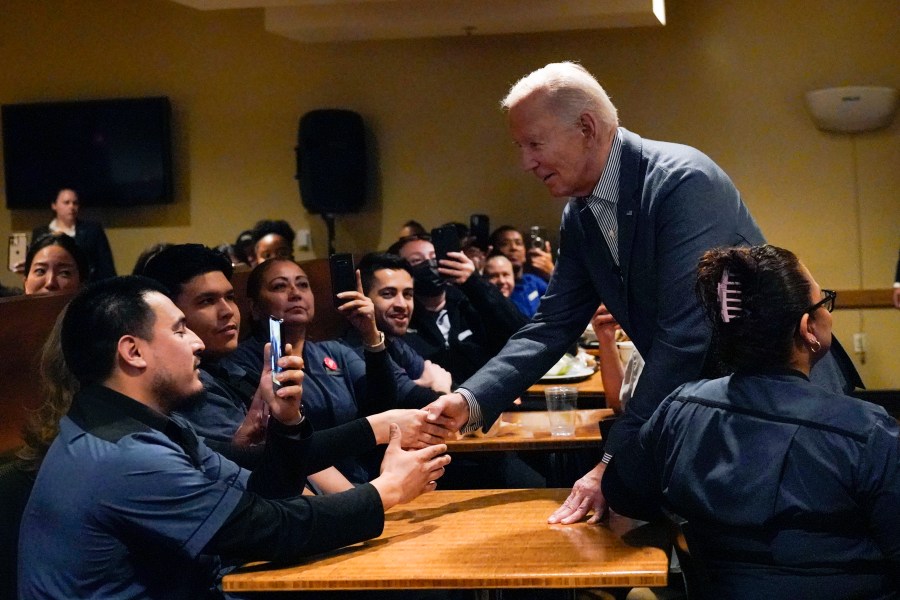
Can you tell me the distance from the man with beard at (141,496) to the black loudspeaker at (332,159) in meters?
6.19

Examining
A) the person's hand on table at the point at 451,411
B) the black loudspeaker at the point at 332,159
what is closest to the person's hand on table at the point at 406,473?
the person's hand on table at the point at 451,411

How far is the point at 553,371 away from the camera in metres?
4.16

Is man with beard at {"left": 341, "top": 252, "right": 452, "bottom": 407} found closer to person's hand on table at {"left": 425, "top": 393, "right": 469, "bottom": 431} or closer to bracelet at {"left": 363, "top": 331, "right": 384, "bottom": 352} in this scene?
bracelet at {"left": 363, "top": 331, "right": 384, "bottom": 352}

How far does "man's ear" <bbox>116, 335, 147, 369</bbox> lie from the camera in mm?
1885

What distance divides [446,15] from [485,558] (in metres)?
5.83

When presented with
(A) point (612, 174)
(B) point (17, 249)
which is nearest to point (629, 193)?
(A) point (612, 174)

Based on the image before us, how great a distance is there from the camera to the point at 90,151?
873cm

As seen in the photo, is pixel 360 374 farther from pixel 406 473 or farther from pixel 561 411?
pixel 406 473

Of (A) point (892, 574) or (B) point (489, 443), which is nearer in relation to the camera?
(A) point (892, 574)

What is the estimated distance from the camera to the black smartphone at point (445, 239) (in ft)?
11.4

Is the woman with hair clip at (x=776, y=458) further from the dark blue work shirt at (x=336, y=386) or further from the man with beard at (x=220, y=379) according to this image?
the dark blue work shirt at (x=336, y=386)

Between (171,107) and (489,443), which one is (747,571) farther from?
(171,107)

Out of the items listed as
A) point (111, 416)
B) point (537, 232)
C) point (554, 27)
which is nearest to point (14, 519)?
point (111, 416)

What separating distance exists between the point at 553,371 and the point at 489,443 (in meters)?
1.24
